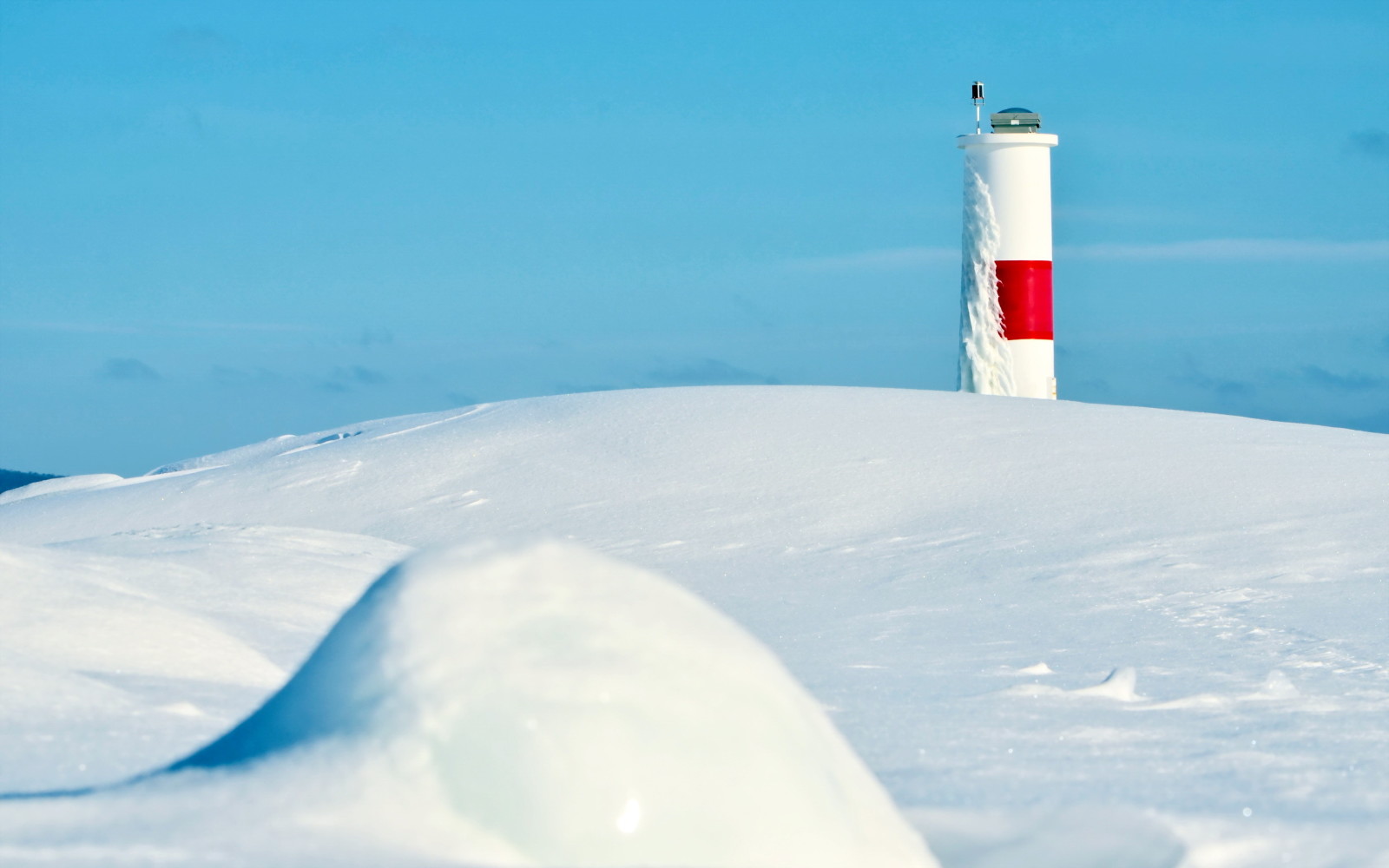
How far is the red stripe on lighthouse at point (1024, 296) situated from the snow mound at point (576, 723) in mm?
10012

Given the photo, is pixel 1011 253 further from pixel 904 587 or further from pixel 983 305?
pixel 904 587

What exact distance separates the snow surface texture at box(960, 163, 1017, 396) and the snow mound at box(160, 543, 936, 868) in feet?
32.6

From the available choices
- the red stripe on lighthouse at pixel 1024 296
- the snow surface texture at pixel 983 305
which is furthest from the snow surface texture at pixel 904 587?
the red stripe on lighthouse at pixel 1024 296

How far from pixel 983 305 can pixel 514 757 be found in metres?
10.5

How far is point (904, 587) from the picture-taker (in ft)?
17.5

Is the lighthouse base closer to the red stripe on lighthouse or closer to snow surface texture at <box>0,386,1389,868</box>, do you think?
the red stripe on lighthouse

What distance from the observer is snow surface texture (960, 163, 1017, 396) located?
1187 cm

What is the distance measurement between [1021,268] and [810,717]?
10066mm

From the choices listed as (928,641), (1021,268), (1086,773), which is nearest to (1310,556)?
(928,641)

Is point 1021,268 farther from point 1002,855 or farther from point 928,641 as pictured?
point 1002,855

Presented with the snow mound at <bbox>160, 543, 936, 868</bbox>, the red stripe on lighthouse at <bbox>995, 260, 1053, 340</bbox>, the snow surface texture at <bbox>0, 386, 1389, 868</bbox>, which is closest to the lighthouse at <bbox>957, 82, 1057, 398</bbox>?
the red stripe on lighthouse at <bbox>995, 260, 1053, 340</bbox>

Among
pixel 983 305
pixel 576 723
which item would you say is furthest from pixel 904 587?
pixel 983 305

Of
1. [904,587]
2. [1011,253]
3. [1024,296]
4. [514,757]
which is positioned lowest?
[904,587]

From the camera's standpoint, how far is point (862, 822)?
219cm
